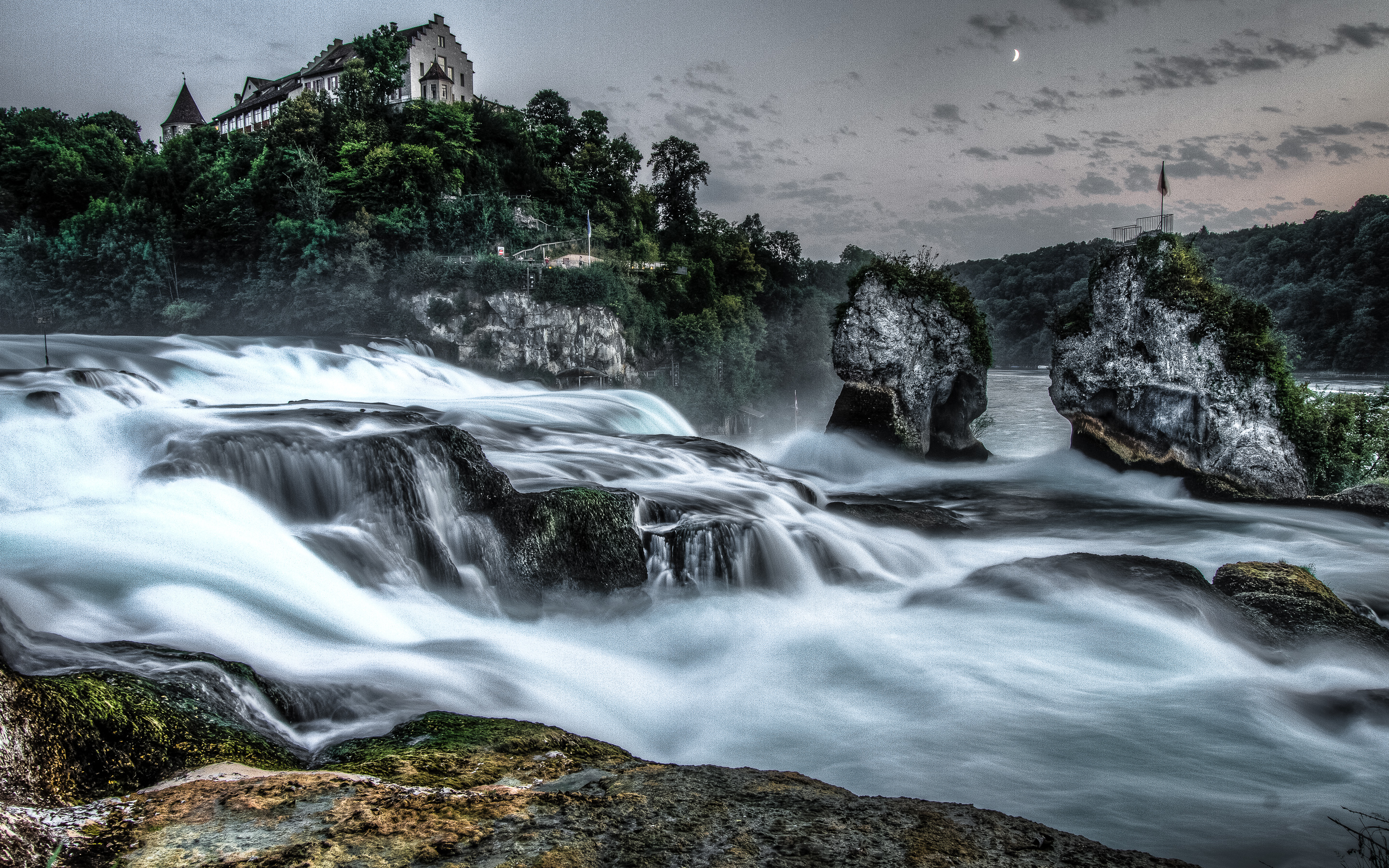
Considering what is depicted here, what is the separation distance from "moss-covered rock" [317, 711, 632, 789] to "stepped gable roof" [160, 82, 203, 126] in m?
87.8

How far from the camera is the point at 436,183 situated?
121ft

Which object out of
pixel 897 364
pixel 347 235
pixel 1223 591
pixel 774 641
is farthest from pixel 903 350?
pixel 347 235

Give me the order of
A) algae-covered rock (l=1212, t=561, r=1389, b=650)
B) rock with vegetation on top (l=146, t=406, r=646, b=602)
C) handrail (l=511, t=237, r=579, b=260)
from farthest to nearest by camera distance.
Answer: handrail (l=511, t=237, r=579, b=260) → rock with vegetation on top (l=146, t=406, r=646, b=602) → algae-covered rock (l=1212, t=561, r=1389, b=650)

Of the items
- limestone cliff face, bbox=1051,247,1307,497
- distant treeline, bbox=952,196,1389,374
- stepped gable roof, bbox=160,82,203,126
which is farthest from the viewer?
stepped gable roof, bbox=160,82,203,126

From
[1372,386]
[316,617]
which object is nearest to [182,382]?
[316,617]

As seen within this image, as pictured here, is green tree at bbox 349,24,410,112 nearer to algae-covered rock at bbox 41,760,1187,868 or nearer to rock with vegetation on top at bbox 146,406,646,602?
rock with vegetation on top at bbox 146,406,646,602

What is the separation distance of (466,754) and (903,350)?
2068 cm

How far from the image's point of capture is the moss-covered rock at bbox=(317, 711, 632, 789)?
11.1 ft

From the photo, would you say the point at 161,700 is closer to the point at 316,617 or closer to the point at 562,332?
the point at 316,617

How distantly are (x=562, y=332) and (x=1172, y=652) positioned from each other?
28.2 metres

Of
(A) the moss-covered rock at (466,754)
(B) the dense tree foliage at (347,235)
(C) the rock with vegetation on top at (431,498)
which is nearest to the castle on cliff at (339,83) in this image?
(B) the dense tree foliage at (347,235)

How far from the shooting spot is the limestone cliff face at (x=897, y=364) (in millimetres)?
22828

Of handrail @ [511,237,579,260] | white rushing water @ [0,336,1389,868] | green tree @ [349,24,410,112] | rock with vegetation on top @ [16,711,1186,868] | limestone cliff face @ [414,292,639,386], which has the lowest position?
white rushing water @ [0,336,1389,868]

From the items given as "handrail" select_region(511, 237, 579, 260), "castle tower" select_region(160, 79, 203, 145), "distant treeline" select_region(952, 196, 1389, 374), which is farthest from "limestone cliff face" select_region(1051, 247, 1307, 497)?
"castle tower" select_region(160, 79, 203, 145)
